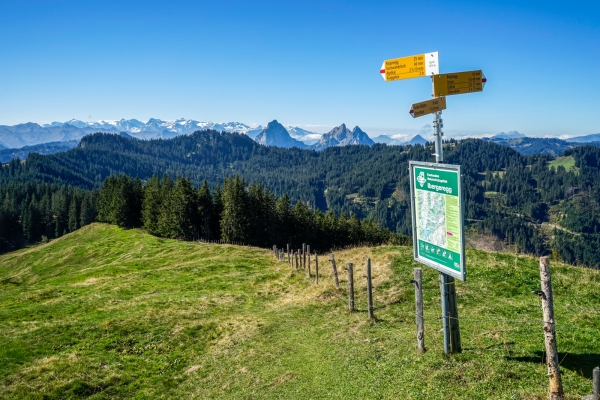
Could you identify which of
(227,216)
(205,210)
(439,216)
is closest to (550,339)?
(439,216)

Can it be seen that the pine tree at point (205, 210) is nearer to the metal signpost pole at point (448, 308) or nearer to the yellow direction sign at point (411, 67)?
the yellow direction sign at point (411, 67)

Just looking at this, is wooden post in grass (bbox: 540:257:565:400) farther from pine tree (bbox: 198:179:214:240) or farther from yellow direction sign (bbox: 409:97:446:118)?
pine tree (bbox: 198:179:214:240)

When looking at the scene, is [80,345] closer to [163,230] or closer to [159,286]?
[159,286]

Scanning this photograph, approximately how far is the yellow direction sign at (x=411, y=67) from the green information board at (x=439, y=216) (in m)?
2.97

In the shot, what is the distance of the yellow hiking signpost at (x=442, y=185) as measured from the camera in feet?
36.7

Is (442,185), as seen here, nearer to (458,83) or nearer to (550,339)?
(458,83)

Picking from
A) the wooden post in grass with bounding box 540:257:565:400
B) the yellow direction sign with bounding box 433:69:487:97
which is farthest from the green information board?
the yellow direction sign with bounding box 433:69:487:97

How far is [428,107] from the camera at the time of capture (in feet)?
38.9

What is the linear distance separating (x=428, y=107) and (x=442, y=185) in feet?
8.50

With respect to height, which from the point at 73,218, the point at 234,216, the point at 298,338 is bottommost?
the point at 73,218

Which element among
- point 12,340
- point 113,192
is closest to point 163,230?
point 113,192

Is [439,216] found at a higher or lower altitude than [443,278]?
higher

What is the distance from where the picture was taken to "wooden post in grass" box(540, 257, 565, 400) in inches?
356

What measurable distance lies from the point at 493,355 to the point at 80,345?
21.7 metres
